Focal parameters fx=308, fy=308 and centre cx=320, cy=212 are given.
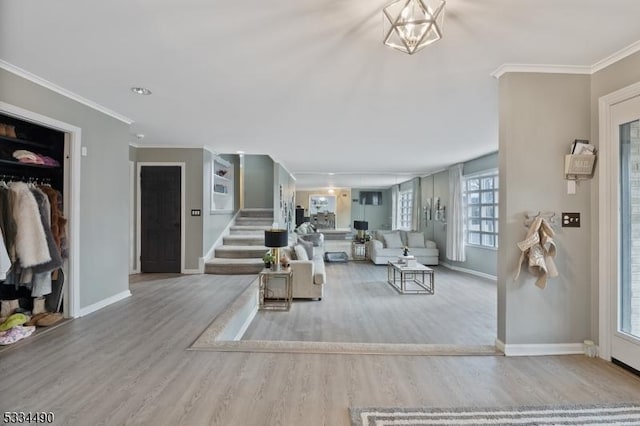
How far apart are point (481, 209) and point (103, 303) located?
6860 millimetres

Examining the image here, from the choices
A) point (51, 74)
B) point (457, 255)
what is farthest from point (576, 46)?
point (457, 255)

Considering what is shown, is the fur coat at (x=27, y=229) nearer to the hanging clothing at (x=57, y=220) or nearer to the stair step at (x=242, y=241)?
the hanging clothing at (x=57, y=220)

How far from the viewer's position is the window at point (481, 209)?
20.5ft

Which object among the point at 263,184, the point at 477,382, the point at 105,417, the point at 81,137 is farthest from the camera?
the point at 263,184

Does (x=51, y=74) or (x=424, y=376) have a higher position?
(x=51, y=74)

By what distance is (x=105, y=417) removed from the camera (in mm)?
1738

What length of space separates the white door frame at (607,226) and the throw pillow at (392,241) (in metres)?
5.52

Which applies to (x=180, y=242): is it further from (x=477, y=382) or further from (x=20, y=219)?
(x=477, y=382)

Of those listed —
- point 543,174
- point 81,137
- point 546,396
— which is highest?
point 81,137

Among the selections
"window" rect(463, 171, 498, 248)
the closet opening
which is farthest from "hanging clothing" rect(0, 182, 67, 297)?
"window" rect(463, 171, 498, 248)

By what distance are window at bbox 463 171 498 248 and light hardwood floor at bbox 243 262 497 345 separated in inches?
44.0

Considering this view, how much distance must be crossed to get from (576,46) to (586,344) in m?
2.31

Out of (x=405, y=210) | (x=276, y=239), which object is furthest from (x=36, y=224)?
(x=405, y=210)

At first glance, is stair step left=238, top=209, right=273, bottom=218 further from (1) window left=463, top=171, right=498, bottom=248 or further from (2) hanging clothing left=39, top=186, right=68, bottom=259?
(2) hanging clothing left=39, top=186, right=68, bottom=259
